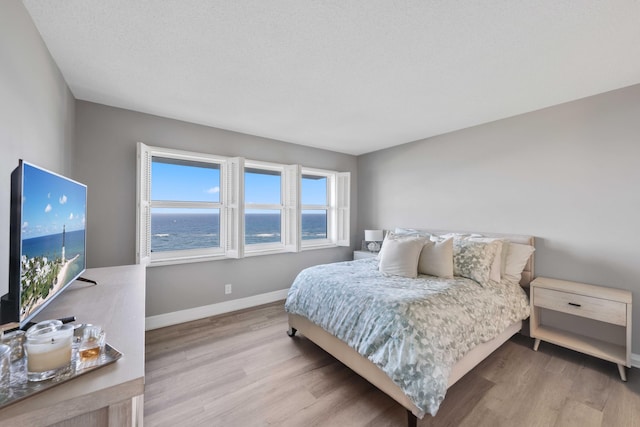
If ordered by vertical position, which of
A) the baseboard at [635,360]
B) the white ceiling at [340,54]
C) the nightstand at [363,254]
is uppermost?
the white ceiling at [340,54]

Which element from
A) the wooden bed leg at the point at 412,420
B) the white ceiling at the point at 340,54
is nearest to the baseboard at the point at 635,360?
the wooden bed leg at the point at 412,420

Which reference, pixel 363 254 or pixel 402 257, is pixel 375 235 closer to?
pixel 363 254

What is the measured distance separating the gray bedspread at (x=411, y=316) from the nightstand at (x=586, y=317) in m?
0.21

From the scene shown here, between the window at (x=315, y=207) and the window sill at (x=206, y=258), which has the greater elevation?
the window at (x=315, y=207)

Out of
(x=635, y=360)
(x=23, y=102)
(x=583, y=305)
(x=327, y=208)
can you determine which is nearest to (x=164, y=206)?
(x=23, y=102)

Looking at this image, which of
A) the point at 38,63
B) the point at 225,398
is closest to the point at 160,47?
the point at 38,63

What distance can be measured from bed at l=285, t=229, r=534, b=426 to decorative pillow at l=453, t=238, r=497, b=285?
0.01 meters

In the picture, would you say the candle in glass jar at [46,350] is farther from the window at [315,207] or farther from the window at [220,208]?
the window at [315,207]

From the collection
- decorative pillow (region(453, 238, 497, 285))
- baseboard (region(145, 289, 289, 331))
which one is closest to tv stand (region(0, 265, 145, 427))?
baseboard (region(145, 289, 289, 331))

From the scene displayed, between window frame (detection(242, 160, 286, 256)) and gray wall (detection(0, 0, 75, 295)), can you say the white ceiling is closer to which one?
gray wall (detection(0, 0, 75, 295))

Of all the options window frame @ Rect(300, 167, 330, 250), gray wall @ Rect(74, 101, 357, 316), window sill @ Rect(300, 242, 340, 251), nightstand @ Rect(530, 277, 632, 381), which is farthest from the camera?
window frame @ Rect(300, 167, 330, 250)

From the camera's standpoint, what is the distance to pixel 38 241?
104 centimetres

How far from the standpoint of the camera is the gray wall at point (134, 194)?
8.46 feet

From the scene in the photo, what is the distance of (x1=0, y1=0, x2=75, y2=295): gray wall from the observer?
120cm
